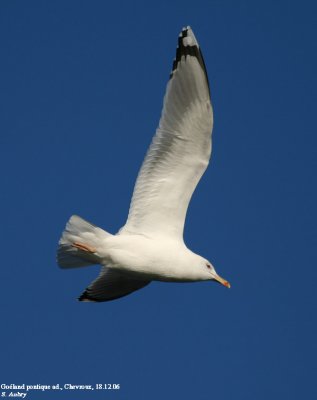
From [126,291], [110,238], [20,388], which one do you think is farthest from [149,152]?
[20,388]

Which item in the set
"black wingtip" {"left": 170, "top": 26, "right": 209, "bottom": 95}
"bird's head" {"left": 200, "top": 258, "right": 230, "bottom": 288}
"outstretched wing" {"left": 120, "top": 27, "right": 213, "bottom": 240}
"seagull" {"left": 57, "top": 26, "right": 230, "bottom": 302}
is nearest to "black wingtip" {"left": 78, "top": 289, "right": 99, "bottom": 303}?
"seagull" {"left": 57, "top": 26, "right": 230, "bottom": 302}

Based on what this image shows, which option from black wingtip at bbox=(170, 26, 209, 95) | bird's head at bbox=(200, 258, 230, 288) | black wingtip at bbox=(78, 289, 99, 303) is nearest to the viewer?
black wingtip at bbox=(170, 26, 209, 95)

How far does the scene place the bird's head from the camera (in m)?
10.6

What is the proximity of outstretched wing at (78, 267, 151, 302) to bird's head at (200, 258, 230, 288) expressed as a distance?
1.07 m

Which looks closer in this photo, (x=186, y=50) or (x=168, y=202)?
(x=186, y=50)

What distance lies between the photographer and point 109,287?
11.5 meters

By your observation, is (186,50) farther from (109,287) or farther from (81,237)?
(109,287)

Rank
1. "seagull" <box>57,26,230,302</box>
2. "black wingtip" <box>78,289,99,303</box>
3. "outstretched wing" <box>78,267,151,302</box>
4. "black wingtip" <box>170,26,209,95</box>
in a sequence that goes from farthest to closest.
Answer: "black wingtip" <box>78,289,99,303</box>
"outstretched wing" <box>78,267,151,302</box>
"seagull" <box>57,26,230,302</box>
"black wingtip" <box>170,26,209,95</box>

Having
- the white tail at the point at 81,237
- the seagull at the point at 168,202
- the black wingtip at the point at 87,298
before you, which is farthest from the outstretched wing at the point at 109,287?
the white tail at the point at 81,237

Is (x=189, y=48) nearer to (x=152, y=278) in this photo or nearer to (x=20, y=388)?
(x=152, y=278)

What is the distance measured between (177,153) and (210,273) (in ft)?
4.48

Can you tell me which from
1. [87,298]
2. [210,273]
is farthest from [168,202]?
[87,298]

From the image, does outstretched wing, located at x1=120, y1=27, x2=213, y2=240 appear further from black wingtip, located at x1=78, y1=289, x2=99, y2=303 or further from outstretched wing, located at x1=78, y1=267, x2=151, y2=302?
black wingtip, located at x1=78, y1=289, x2=99, y2=303

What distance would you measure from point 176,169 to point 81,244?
4.22 ft
